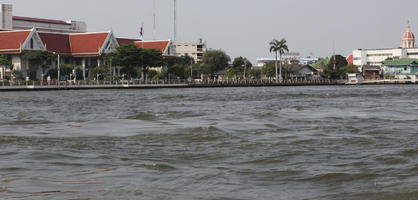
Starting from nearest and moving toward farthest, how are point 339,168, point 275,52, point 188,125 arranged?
point 339,168 → point 188,125 → point 275,52

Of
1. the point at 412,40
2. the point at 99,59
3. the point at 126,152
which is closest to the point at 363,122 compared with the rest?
the point at 126,152

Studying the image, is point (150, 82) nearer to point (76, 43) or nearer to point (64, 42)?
point (76, 43)

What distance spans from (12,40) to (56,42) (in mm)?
7154

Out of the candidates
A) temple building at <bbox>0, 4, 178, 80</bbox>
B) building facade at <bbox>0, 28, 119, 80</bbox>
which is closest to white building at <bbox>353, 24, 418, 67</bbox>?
temple building at <bbox>0, 4, 178, 80</bbox>

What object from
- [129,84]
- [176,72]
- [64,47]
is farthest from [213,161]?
[64,47]

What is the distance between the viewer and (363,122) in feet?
61.6

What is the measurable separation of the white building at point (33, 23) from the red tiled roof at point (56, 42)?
38.9 metres

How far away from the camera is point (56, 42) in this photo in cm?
8575

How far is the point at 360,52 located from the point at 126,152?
487ft

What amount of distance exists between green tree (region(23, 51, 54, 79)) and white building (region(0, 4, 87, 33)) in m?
46.9

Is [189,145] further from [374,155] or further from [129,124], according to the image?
[129,124]

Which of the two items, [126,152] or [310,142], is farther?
[310,142]

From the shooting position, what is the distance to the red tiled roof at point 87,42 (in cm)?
8563

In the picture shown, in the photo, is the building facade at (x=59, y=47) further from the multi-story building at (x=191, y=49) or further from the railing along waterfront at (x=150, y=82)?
the multi-story building at (x=191, y=49)
